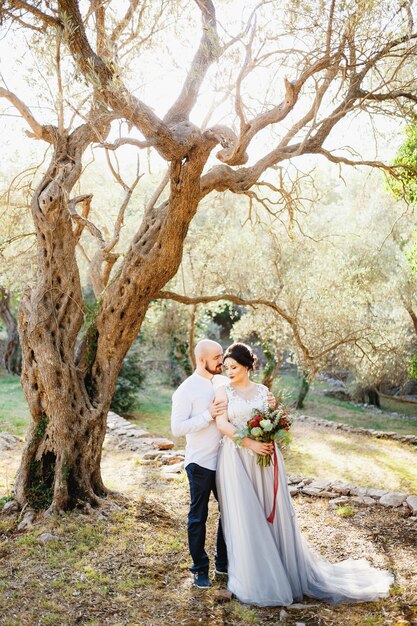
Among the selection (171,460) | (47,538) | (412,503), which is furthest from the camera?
(171,460)

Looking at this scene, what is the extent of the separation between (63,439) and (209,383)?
2.46 m

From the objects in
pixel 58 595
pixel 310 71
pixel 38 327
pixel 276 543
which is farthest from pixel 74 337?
pixel 310 71

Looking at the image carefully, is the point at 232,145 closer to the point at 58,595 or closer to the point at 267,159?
the point at 267,159

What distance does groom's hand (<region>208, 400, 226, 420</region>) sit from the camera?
494cm

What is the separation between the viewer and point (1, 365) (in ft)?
85.0

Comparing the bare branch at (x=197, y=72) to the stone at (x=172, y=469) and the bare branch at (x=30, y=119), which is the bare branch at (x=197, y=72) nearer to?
the bare branch at (x=30, y=119)

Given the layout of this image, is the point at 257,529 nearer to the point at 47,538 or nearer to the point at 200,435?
the point at 200,435

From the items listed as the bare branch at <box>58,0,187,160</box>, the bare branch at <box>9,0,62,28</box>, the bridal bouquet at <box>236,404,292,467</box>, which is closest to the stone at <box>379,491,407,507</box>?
the bridal bouquet at <box>236,404,292,467</box>

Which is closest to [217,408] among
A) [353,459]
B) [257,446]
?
[257,446]

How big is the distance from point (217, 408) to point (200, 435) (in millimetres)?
313

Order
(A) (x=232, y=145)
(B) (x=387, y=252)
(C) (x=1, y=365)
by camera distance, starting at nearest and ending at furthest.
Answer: (A) (x=232, y=145)
(B) (x=387, y=252)
(C) (x=1, y=365)

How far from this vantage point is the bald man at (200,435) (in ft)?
16.3

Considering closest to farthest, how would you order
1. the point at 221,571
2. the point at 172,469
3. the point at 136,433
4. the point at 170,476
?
the point at 221,571
the point at 170,476
the point at 172,469
the point at 136,433

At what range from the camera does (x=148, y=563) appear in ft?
18.2
